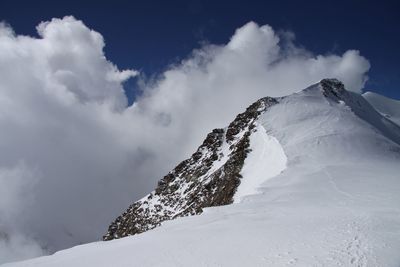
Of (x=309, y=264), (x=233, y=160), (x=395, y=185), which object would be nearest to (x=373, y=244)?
(x=309, y=264)

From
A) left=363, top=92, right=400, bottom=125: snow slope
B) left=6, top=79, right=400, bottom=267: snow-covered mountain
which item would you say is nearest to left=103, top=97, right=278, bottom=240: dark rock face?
left=6, top=79, right=400, bottom=267: snow-covered mountain

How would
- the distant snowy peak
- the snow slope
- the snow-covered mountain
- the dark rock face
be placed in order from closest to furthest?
the snow-covered mountain → the dark rock face → the distant snowy peak → the snow slope

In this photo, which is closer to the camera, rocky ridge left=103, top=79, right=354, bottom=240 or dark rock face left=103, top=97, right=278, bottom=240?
dark rock face left=103, top=97, right=278, bottom=240

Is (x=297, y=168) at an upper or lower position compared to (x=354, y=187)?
upper

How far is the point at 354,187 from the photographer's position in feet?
90.8

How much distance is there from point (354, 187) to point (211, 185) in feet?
111

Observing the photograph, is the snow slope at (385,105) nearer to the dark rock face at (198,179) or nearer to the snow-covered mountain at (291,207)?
the snow-covered mountain at (291,207)

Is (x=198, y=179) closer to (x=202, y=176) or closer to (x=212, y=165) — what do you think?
(x=202, y=176)

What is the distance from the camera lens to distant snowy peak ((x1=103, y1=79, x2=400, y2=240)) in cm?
5909

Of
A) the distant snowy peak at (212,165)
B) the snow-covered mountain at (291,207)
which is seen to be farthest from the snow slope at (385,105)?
the snow-covered mountain at (291,207)

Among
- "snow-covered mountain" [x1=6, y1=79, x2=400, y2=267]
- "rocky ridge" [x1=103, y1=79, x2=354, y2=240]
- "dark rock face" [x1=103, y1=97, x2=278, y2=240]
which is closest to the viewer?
"snow-covered mountain" [x1=6, y1=79, x2=400, y2=267]

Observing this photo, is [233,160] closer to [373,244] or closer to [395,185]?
[395,185]

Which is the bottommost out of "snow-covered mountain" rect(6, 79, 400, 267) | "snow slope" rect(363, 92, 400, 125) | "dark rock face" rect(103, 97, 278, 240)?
"snow-covered mountain" rect(6, 79, 400, 267)

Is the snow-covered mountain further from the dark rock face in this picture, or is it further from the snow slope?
the snow slope
